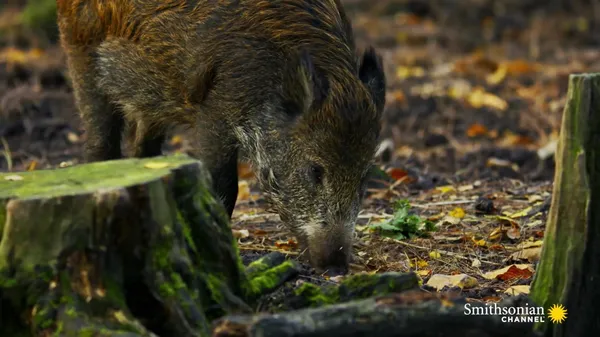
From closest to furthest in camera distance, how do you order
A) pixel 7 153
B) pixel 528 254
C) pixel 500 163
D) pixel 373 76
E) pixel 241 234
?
pixel 528 254
pixel 373 76
pixel 241 234
pixel 7 153
pixel 500 163

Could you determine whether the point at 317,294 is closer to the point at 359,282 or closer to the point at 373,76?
the point at 359,282

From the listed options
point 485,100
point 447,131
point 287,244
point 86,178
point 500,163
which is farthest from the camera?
point 485,100

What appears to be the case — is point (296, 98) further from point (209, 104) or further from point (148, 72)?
point (148, 72)

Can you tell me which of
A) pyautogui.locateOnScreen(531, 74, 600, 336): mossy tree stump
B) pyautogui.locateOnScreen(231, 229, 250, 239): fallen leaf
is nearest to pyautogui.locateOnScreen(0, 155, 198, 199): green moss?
pyautogui.locateOnScreen(531, 74, 600, 336): mossy tree stump

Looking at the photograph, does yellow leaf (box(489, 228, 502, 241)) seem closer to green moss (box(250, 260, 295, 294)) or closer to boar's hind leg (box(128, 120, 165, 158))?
green moss (box(250, 260, 295, 294))

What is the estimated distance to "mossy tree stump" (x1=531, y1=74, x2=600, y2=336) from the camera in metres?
3.68

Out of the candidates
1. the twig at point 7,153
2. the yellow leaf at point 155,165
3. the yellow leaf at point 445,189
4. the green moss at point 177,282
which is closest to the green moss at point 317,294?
the green moss at point 177,282

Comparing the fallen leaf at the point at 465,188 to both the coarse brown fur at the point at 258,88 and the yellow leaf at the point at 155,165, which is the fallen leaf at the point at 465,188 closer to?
the coarse brown fur at the point at 258,88

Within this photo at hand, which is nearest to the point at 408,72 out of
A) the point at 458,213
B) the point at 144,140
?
the point at 144,140

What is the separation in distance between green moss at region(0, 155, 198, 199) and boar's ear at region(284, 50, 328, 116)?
5.45 ft

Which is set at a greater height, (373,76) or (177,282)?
(373,76)

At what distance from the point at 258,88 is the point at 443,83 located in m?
6.46

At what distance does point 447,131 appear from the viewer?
9.91m

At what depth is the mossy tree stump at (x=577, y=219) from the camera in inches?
145
